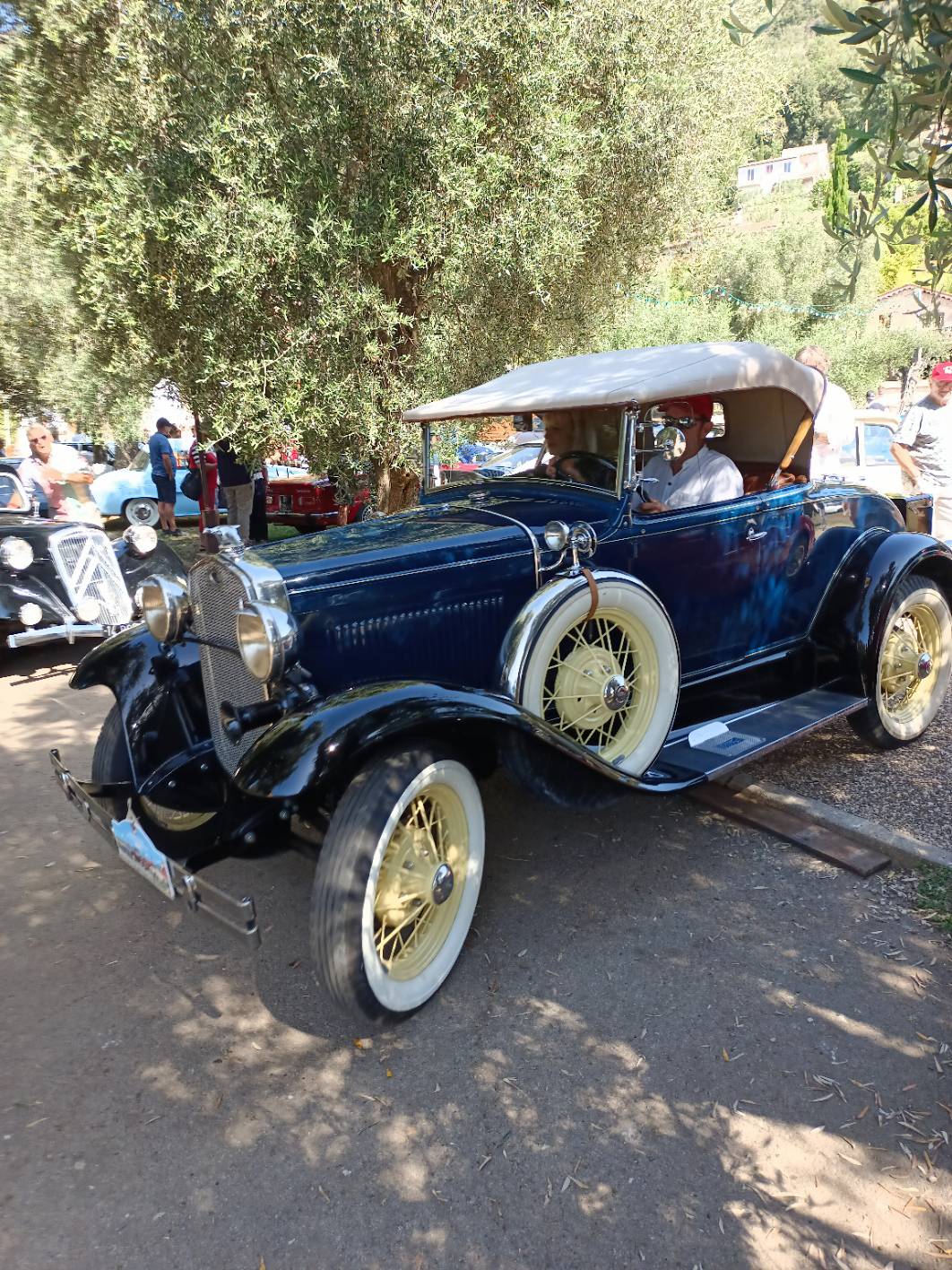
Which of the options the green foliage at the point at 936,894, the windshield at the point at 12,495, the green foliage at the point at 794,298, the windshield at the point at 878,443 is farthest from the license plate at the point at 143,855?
the green foliage at the point at 794,298

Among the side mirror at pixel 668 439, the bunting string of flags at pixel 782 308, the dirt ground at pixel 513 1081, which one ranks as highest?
the bunting string of flags at pixel 782 308

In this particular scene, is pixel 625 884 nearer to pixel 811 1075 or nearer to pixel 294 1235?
pixel 811 1075

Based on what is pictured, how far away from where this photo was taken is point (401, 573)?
319 centimetres

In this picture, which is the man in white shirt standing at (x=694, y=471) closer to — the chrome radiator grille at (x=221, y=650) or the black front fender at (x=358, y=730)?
the black front fender at (x=358, y=730)

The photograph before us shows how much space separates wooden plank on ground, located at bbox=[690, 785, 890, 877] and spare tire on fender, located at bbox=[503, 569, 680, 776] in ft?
1.33

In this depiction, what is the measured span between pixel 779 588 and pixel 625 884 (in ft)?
6.09

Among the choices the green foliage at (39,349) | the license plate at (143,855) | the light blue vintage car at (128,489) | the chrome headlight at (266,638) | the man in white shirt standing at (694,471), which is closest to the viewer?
the license plate at (143,855)

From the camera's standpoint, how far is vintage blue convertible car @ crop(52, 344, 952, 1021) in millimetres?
2670

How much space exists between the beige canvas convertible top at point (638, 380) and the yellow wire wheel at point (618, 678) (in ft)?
2.67

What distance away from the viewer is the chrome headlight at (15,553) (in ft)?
20.8

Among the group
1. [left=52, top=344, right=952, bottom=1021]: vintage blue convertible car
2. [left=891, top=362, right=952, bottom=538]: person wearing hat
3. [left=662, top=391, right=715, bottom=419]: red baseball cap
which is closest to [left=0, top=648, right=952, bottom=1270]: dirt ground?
[left=52, top=344, right=952, bottom=1021]: vintage blue convertible car

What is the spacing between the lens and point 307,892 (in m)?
3.55

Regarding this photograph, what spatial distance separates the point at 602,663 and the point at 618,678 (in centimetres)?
9

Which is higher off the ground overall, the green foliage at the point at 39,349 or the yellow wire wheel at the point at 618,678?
the green foliage at the point at 39,349
